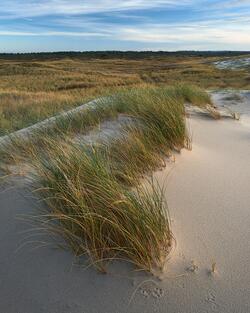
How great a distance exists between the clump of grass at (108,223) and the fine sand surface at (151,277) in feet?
0.28

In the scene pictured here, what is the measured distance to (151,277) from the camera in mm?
2221

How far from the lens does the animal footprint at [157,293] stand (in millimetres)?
2107

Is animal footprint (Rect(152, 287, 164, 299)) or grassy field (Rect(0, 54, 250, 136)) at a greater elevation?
animal footprint (Rect(152, 287, 164, 299))

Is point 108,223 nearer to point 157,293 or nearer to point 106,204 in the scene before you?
point 106,204

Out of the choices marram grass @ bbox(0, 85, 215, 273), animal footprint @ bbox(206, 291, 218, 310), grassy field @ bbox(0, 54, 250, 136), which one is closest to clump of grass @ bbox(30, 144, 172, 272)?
marram grass @ bbox(0, 85, 215, 273)

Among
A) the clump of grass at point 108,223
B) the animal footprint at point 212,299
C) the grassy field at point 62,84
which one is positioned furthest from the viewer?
the grassy field at point 62,84

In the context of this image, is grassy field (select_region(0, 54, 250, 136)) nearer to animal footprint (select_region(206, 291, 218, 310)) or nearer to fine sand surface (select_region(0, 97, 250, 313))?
fine sand surface (select_region(0, 97, 250, 313))

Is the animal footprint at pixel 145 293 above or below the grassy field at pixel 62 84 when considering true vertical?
above

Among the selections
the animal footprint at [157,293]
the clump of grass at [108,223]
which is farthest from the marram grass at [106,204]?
the animal footprint at [157,293]

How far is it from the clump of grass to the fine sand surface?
84mm

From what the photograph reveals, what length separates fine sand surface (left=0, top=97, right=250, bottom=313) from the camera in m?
2.07

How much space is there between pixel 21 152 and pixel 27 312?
7.63ft

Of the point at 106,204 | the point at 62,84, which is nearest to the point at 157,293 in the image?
the point at 106,204

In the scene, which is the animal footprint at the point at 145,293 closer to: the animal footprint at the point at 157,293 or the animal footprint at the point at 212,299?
the animal footprint at the point at 157,293
